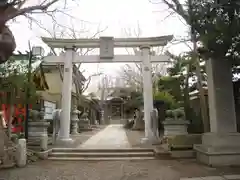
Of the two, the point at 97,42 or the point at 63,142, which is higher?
the point at 97,42

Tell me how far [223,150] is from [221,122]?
776mm

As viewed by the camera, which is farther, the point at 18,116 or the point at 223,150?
the point at 18,116

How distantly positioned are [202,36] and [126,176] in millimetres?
Answer: 3979

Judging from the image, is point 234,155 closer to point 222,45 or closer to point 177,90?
point 222,45

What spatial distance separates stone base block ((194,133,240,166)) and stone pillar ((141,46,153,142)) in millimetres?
4468

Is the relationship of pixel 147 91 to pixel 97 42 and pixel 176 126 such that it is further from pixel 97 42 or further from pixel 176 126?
pixel 97 42

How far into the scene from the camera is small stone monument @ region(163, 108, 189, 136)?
374 inches

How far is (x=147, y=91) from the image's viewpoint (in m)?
11.0

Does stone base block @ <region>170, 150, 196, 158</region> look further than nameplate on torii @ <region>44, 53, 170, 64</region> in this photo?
No

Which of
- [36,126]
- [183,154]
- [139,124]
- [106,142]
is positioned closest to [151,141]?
[106,142]

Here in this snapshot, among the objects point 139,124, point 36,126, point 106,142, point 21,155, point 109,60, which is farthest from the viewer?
point 139,124

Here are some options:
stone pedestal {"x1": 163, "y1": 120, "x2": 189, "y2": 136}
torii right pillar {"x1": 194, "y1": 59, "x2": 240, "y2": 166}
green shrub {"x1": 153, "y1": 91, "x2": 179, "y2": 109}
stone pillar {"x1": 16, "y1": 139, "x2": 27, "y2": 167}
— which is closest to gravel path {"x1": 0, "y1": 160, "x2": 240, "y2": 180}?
stone pillar {"x1": 16, "y1": 139, "x2": 27, "y2": 167}

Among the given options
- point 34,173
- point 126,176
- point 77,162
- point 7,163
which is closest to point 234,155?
point 126,176

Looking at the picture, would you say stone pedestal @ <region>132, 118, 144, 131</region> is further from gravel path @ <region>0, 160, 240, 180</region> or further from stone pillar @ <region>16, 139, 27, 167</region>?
stone pillar @ <region>16, 139, 27, 167</region>
